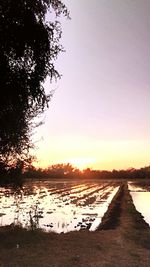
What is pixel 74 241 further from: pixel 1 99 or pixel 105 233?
pixel 1 99

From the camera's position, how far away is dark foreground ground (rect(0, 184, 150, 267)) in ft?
44.4

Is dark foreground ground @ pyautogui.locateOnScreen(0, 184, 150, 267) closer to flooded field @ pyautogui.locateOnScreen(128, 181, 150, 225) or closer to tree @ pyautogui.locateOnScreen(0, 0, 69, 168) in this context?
tree @ pyautogui.locateOnScreen(0, 0, 69, 168)

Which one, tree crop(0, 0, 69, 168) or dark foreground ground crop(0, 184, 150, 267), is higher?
tree crop(0, 0, 69, 168)

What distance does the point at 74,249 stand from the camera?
15.3 m

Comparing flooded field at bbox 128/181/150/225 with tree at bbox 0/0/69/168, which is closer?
tree at bbox 0/0/69/168

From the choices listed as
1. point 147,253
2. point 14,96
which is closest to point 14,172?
point 14,96

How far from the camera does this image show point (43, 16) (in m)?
14.8

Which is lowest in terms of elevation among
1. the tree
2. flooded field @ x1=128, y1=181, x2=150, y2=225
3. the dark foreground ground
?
the dark foreground ground

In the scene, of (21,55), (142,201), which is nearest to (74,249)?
(21,55)

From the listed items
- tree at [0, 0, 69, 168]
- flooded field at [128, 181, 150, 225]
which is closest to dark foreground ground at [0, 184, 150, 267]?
tree at [0, 0, 69, 168]

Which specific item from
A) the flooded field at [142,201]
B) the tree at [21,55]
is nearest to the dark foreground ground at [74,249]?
the tree at [21,55]

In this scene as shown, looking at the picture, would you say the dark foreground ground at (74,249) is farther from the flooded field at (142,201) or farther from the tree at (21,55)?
the flooded field at (142,201)

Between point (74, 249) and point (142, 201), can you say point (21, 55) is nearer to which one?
point (74, 249)

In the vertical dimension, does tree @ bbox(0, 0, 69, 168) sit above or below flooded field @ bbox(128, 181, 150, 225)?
above
